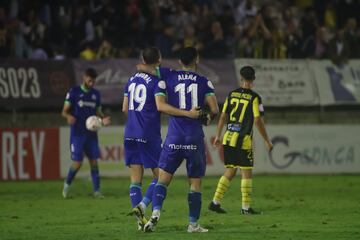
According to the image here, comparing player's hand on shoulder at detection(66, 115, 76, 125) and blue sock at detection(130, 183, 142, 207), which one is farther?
player's hand on shoulder at detection(66, 115, 76, 125)

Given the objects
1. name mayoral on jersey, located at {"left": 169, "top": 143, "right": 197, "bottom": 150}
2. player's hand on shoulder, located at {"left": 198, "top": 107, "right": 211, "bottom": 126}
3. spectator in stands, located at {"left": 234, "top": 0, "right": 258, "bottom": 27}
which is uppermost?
spectator in stands, located at {"left": 234, "top": 0, "right": 258, "bottom": 27}

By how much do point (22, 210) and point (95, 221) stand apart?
2.40 metres

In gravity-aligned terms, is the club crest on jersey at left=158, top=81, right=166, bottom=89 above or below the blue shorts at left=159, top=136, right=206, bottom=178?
above

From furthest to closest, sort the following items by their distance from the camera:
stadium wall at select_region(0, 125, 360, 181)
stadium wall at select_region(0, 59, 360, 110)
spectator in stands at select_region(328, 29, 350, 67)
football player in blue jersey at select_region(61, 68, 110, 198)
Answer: spectator in stands at select_region(328, 29, 350, 67) → stadium wall at select_region(0, 59, 360, 110) → stadium wall at select_region(0, 125, 360, 181) → football player in blue jersey at select_region(61, 68, 110, 198)

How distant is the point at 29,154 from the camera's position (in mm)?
22188

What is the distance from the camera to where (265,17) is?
25172 mm

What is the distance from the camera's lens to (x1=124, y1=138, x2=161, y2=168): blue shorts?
12469 mm

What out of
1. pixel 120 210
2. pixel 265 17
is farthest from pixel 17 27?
pixel 120 210

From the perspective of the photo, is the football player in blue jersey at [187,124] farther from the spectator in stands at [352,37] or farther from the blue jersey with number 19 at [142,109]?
the spectator in stands at [352,37]

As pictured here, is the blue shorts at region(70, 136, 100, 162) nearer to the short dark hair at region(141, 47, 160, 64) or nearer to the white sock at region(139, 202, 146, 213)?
the white sock at region(139, 202, 146, 213)

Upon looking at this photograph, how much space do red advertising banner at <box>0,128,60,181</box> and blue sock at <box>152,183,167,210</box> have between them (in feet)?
36.9

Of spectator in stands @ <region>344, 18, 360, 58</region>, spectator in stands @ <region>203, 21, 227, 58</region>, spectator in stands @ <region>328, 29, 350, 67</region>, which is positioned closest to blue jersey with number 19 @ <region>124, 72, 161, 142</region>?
spectator in stands @ <region>203, 21, 227, 58</region>

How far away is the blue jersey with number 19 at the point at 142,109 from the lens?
12211 mm

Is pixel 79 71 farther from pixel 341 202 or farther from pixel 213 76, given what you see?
pixel 341 202
